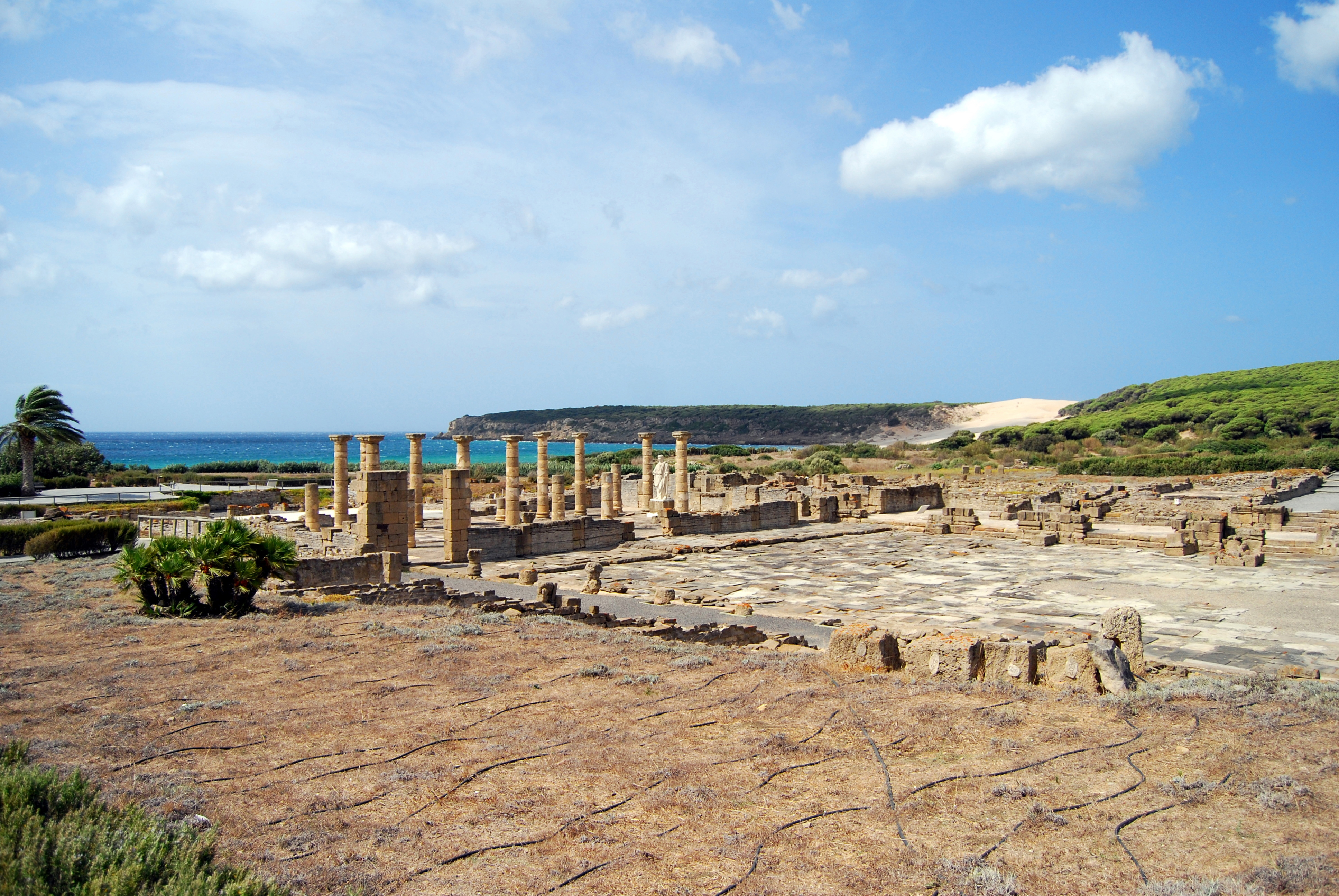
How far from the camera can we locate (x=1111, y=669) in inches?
350

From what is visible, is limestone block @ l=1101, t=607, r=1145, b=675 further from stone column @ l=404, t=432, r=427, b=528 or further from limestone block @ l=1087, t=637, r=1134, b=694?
stone column @ l=404, t=432, r=427, b=528

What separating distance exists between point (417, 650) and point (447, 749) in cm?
373

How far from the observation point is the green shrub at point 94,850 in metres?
3.90

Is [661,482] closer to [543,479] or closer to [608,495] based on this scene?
[608,495]

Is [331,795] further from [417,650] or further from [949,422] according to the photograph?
[949,422]

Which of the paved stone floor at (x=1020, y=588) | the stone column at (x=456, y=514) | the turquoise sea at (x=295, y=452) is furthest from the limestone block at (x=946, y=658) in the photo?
the turquoise sea at (x=295, y=452)

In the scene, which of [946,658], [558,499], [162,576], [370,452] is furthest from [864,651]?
[558,499]

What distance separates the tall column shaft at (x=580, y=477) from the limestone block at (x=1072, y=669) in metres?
22.9

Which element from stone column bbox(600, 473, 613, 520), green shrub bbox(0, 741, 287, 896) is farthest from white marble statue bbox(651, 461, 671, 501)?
green shrub bbox(0, 741, 287, 896)

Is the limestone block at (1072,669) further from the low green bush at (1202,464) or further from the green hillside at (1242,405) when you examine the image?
the green hillside at (1242,405)

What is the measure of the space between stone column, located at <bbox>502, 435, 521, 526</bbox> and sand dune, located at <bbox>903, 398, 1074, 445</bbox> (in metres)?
96.5

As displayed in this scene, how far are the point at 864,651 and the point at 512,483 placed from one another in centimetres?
2053

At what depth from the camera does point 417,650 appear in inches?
400

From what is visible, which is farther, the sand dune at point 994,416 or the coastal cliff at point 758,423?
the coastal cliff at point 758,423
